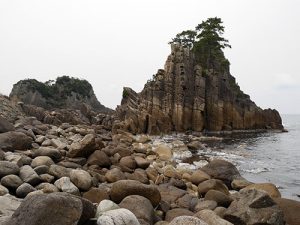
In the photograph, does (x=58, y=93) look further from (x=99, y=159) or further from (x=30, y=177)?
(x=30, y=177)

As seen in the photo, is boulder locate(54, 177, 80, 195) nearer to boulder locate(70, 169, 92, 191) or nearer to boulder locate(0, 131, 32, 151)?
boulder locate(70, 169, 92, 191)

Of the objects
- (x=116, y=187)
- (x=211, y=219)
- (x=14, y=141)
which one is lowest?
(x=211, y=219)

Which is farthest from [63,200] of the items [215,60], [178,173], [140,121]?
[215,60]

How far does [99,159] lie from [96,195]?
203 inches

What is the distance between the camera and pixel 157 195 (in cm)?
1011

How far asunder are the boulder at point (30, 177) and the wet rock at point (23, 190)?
655 mm

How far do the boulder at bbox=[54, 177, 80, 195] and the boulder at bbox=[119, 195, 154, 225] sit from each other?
1.77m

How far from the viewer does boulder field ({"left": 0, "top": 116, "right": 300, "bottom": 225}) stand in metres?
6.42

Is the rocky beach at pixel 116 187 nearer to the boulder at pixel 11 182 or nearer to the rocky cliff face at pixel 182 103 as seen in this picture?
the boulder at pixel 11 182

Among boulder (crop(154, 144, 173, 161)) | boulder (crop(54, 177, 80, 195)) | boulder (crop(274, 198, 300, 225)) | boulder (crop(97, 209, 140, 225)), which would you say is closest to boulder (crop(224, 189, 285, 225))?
boulder (crop(274, 198, 300, 225))

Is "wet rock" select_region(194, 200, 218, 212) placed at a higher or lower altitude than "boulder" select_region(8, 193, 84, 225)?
lower

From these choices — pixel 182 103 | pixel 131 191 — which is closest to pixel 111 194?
pixel 131 191

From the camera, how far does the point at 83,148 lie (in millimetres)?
15281

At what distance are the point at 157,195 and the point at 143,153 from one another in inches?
475
